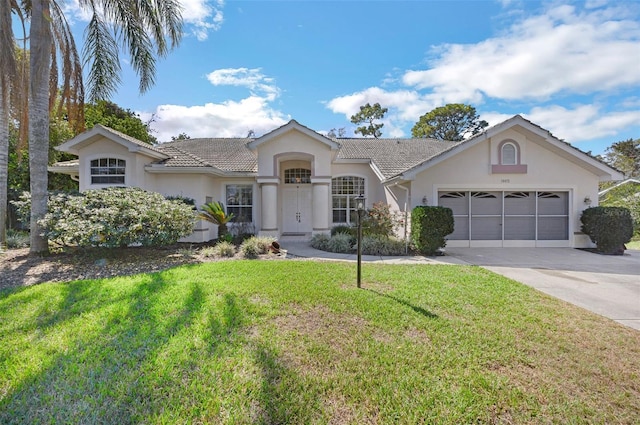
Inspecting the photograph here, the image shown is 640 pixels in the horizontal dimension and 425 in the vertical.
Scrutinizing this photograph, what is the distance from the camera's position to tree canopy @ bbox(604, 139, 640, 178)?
99.6ft

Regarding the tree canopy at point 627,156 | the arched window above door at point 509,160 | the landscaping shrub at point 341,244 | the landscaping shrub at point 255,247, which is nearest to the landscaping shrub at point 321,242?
the landscaping shrub at point 341,244

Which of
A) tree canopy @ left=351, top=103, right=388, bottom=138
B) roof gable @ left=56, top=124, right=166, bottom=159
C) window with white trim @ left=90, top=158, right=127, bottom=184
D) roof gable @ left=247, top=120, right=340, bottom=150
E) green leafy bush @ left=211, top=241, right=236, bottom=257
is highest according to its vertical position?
tree canopy @ left=351, top=103, right=388, bottom=138

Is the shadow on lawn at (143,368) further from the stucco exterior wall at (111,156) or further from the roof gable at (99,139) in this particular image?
the roof gable at (99,139)

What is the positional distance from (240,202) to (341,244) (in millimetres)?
7011

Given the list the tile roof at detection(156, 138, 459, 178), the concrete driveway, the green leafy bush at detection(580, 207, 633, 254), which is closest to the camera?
the concrete driveway

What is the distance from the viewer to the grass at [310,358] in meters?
2.80

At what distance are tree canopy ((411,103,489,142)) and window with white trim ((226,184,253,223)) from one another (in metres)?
30.2

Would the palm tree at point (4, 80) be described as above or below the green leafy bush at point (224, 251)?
above

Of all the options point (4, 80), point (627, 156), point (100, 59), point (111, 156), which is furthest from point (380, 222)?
point (627, 156)

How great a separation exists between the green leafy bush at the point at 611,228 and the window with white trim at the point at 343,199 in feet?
34.5

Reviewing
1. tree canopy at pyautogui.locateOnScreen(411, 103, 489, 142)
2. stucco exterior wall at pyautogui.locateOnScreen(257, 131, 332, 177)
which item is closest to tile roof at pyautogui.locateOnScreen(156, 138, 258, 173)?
stucco exterior wall at pyautogui.locateOnScreen(257, 131, 332, 177)

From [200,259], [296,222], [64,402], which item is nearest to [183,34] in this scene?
[200,259]

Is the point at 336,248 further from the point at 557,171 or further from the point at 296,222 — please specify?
the point at 557,171

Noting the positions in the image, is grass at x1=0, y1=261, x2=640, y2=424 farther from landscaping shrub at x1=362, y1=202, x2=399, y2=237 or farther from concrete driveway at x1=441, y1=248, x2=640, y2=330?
landscaping shrub at x1=362, y1=202, x2=399, y2=237
